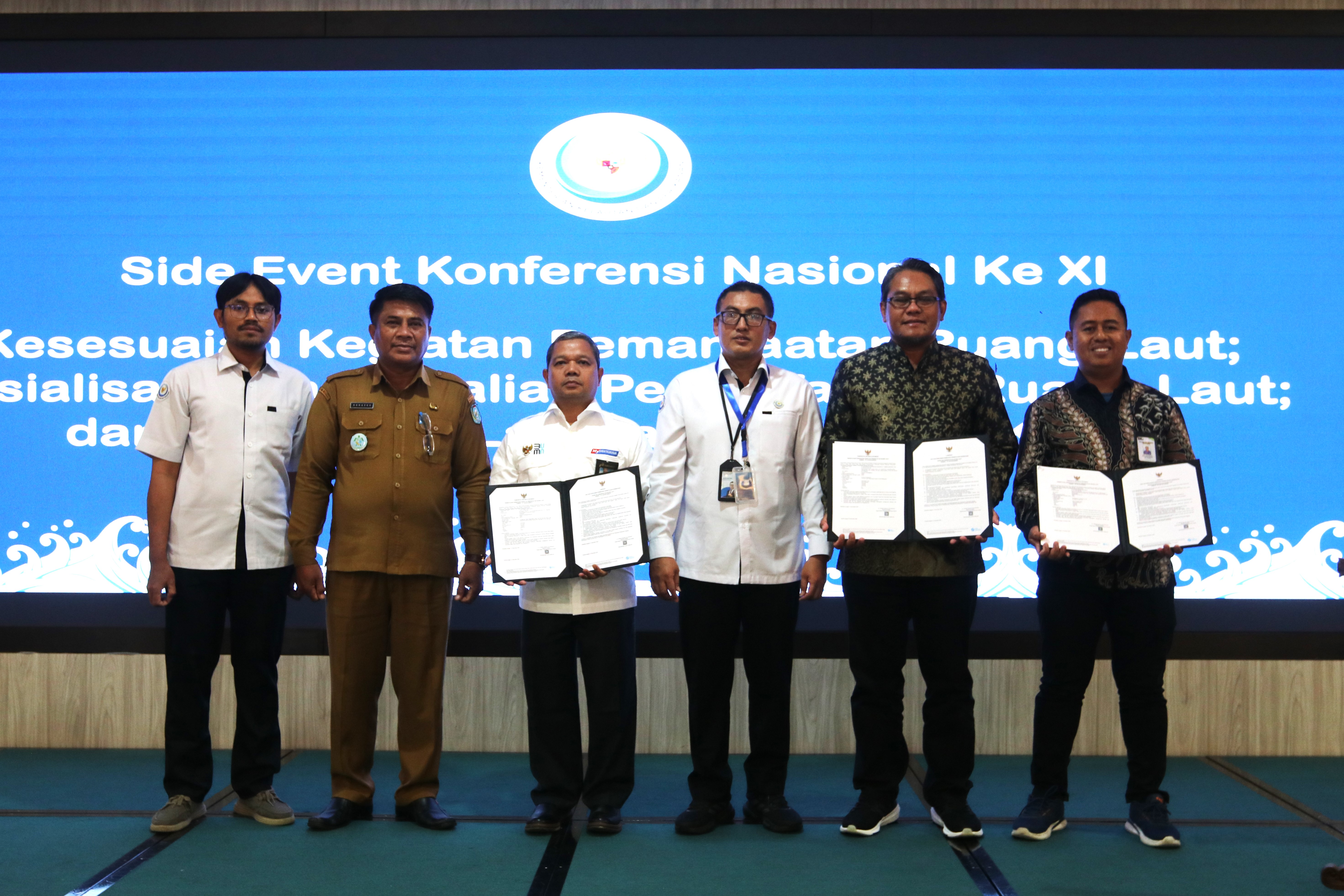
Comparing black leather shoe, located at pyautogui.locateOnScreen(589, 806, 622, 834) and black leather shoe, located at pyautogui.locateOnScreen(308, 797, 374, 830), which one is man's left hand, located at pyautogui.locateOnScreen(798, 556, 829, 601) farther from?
black leather shoe, located at pyautogui.locateOnScreen(308, 797, 374, 830)

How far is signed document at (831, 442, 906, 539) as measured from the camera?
2822 mm

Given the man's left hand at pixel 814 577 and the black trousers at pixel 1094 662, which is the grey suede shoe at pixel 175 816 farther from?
the black trousers at pixel 1094 662

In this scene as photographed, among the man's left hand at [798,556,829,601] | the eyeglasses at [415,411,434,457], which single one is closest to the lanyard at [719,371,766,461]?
the man's left hand at [798,556,829,601]

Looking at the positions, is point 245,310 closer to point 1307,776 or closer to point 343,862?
point 343,862

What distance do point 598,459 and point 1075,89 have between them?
262cm

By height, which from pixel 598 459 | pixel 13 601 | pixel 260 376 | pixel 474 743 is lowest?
pixel 474 743

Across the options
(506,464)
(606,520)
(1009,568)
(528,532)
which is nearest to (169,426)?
(506,464)

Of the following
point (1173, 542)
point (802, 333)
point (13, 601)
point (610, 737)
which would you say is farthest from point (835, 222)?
point (13, 601)

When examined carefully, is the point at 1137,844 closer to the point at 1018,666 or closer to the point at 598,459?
the point at 1018,666

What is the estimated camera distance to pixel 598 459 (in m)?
3.03

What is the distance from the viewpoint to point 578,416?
309 centimetres

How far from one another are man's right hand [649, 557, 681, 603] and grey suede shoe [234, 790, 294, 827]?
1346 mm

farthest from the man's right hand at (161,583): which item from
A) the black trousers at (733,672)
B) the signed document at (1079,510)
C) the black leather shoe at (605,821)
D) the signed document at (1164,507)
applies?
the signed document at (1164,507)

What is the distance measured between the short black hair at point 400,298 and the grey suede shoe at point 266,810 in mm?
1534
